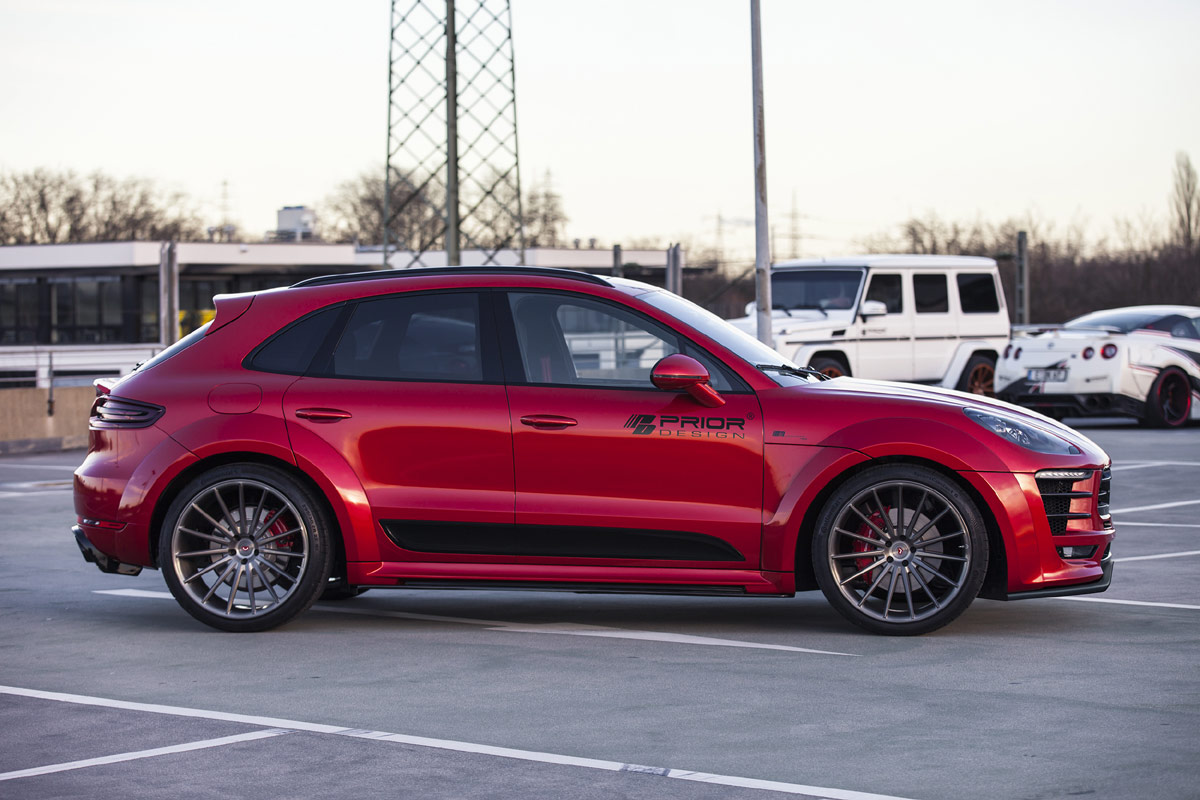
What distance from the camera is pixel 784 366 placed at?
6.93 meters

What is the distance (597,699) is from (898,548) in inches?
69.4

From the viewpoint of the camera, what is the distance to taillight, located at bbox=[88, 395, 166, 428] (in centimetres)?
690

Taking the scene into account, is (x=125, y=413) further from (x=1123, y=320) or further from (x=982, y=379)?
(x=1123, y=320)

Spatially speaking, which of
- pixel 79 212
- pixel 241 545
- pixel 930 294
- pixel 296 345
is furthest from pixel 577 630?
pixel 79 212

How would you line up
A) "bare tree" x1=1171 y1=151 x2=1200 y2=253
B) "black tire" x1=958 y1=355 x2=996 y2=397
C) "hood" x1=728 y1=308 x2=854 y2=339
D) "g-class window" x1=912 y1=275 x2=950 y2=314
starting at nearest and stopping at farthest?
1. "hood" x1=728 y1=308 x2=854 y2=339
2. "g-class window" x1=912 y1=275 x2=950 y2=314
3. "black tire" x1=958 y1=355 x2=996 y2=397
4. "bare tree" x1=1171 y1=151 x2=1200 y2=253

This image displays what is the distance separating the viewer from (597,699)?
538cm

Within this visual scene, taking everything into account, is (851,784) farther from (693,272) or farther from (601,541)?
(693,272)

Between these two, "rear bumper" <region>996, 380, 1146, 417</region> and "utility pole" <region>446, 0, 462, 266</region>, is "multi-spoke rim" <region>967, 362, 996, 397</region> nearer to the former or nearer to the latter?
"rear bumper" <region>996, 380, 1146, 417</region>

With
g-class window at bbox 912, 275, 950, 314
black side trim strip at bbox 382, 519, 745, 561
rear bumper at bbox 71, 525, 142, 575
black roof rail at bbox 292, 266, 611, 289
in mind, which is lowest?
rear bumper at bbox 71, 525, 142, 575

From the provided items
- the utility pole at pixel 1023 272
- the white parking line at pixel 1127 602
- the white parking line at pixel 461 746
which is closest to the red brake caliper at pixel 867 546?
the white parking line at pixel 1127 602

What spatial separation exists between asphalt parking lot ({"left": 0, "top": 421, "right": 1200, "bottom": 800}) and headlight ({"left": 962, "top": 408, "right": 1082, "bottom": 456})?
2.74ft

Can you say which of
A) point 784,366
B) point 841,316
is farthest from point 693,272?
point 784,366

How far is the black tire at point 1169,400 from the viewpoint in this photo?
19.1m

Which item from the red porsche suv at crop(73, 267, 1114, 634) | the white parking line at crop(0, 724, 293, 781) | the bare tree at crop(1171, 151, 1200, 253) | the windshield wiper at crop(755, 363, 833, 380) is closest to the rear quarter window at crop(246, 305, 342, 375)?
the red porsche suv at crop(73, 267, 1114, 634)
